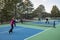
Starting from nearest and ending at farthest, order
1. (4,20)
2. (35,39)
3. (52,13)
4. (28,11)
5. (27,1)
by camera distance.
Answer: (35,39), (4,20), (27,1), (28,11), (52,13)

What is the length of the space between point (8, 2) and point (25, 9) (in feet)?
80.2

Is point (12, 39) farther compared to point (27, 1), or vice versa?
point (27, 1)

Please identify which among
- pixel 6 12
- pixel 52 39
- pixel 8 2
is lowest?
pixel 52 39

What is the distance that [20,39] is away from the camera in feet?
33.8

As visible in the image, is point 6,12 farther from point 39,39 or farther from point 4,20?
point 39,39

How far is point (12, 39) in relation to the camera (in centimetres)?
1025

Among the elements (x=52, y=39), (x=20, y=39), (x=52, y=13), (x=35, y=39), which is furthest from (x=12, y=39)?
(x=52, y=13)

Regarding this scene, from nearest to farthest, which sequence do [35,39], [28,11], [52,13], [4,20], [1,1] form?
[35,39] → [1,1] → [4,20] → [28,11] → [52,13]

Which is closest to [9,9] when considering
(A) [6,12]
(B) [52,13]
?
(A) [6,12]

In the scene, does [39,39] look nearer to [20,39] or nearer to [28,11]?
[20,39]

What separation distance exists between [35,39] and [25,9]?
148ft

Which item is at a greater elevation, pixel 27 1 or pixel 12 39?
pixel 27 1

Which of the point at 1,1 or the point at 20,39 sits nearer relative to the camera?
the point at 20,39

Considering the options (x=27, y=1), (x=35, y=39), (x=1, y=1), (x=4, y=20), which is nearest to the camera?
(x=35, y=39)
